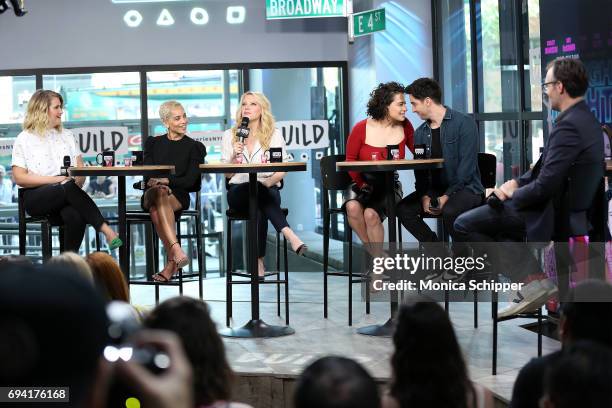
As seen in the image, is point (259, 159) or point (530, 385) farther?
point (259, 159)

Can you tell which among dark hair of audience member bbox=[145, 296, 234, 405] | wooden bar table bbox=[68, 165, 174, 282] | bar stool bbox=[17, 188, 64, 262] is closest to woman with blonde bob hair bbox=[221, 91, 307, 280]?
wooden bar table bbox=[68, 165, 174, 282]

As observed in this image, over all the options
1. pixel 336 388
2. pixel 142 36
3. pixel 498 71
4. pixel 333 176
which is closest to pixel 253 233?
pixel 333 176

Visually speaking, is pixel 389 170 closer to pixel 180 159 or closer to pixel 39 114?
pixel 180 159

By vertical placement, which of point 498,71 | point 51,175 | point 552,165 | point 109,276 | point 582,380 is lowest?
point 582,380

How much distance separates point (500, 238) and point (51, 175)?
2.85 meters

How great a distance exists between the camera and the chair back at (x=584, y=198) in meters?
3.87

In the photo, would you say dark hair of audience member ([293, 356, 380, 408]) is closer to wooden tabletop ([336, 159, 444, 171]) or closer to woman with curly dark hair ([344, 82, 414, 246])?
wooden tabletop ([336, 159, 444, 171])

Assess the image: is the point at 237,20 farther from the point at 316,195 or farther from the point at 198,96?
the point at 316,195

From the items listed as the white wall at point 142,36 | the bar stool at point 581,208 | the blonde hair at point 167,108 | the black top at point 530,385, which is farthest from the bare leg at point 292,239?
the white wall at point 142,36

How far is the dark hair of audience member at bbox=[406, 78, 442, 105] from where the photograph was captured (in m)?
5.17

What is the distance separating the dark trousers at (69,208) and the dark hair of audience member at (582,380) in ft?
13.7

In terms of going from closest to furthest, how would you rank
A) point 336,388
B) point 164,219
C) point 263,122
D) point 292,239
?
point 336,388
point 292,239
point 164,219
point 263,122

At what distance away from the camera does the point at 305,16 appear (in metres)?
7.95

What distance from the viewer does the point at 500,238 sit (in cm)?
449
